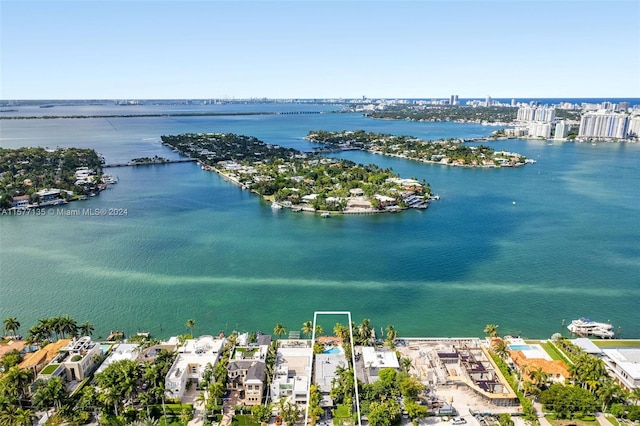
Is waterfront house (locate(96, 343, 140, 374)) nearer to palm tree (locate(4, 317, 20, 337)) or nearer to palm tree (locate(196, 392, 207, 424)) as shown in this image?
palm tree (locate(196, 392, 207, 424))

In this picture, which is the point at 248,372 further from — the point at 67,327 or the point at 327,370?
the point at 67,327

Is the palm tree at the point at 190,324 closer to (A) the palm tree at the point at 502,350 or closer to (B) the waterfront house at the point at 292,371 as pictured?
(B) the waterfront house at the point at 292,371

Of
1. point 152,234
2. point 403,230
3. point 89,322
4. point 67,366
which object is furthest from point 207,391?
point 403,230

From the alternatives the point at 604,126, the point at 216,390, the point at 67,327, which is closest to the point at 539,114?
the point at 604,126

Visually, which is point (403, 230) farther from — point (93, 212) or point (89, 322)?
point (93, 212)

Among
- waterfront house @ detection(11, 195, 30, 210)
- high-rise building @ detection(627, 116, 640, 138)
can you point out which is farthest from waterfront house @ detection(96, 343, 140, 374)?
high-rise building @ detection(627, 116, 640, 138)

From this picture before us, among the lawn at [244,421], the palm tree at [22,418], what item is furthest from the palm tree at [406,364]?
the palm tree at [22,418]
